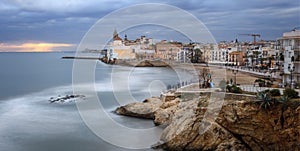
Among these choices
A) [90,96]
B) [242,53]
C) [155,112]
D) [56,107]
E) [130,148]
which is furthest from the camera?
[242,53]

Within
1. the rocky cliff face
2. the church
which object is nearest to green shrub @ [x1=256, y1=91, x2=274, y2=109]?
the rocky cliff face

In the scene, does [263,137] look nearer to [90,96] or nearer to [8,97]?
[90,96]

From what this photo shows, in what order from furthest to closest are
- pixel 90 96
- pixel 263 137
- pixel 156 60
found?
1. pixel 156 60
2. pixel 90 96
3. pixel 263 137

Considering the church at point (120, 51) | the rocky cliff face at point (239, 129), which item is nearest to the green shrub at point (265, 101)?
the rocky cliff face at point (239, 129)

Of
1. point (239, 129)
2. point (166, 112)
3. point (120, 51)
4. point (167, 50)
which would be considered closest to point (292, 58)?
point (166, 112)

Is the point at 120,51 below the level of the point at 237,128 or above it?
above

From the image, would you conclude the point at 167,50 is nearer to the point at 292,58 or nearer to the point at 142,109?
the point at 142,109

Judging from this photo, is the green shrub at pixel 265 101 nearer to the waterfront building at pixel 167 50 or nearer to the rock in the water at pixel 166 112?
the rock in the water at pixel 166 112

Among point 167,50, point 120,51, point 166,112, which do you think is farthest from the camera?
point 120,51

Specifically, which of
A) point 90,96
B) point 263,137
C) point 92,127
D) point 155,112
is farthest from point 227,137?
point 90,96
